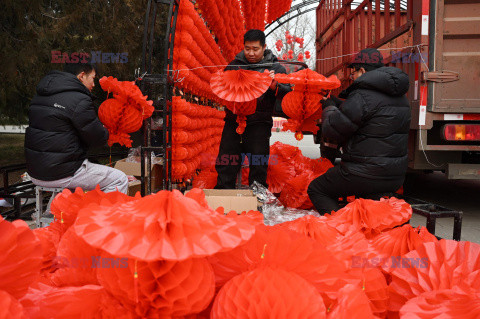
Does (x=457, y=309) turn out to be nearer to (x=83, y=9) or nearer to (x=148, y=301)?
(x=148, y=301)

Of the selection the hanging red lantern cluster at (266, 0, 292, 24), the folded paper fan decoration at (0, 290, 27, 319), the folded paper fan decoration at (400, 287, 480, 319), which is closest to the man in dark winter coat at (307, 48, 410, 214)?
the folded paper fan decoration at (400, 287, 480, 319)

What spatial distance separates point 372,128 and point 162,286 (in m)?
2.76

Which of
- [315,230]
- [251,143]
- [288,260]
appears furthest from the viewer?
[251,143]

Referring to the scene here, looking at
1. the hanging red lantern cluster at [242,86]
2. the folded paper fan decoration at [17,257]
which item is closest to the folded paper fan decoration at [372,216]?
the folded paper fan decoration at [17,257]

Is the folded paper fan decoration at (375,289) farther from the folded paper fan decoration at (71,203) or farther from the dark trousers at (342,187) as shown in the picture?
the dark trousers at (342,187)

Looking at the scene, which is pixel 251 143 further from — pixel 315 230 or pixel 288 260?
pixel 288 260

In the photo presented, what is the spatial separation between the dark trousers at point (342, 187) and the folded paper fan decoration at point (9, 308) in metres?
2.90

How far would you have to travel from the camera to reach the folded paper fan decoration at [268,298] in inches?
23.9

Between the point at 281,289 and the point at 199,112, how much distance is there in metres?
3.84

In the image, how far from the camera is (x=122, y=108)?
3.04m

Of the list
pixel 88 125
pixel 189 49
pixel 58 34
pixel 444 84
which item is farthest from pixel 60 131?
pixel 58 34

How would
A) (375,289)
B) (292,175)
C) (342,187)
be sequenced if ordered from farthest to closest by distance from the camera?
(292,175) < (342,187) < (375,289)

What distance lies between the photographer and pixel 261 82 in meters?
3.08

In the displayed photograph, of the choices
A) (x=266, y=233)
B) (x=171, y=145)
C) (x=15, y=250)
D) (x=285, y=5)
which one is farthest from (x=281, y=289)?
(x=285, y=5)
